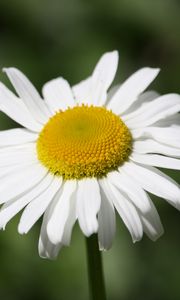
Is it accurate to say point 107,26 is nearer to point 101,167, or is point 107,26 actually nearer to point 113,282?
point 113,282

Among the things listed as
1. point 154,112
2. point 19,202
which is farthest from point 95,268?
point 154,112

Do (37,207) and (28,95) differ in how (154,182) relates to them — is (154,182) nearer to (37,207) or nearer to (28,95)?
(37,207)

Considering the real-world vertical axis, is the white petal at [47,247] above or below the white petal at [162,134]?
below

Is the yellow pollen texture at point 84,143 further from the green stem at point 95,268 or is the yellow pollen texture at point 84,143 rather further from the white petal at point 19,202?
the green stem at point 95,268

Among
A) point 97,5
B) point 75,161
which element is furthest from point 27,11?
point 75,161

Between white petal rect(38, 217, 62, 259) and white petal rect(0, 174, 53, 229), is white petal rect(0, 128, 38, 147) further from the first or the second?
white petal rect(38, 217, 62, 259)

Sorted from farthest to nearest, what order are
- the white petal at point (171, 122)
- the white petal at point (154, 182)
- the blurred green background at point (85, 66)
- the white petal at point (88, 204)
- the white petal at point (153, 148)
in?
the blurred green background at point (85, 66) → the white petal at point (171, 122) → the white petal at point (153, 148) → the white petal at point (154, 182) → the white petal at point (88, 204)

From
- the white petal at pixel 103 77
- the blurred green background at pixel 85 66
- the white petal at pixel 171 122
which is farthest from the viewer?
the blurred green background at pixel 85 66

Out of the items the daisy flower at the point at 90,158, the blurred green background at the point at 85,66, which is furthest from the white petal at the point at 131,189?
the blurred green background at the point at 85,66
